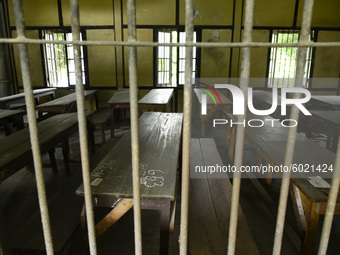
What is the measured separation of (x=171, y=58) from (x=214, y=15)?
1.60m

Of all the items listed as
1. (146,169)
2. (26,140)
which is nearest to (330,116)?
(146,169)

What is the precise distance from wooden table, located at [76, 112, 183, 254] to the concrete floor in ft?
1.19

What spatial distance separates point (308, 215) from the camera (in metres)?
1.66

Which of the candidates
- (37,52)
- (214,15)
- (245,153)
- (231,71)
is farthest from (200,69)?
(37,52)

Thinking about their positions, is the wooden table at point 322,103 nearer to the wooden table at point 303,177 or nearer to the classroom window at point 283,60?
the classroom window at point 283,60

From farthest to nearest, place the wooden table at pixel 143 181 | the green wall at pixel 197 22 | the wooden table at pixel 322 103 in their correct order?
the green wall at pixel 197 22
the wooden table at pixel 322 103
the wooden table at pixel 143 181

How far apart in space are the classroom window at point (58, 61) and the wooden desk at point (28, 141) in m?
4.09

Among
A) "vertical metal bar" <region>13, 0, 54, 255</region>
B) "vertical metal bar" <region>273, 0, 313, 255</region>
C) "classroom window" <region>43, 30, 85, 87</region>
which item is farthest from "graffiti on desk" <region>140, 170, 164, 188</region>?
"classroom window" <region>43, 30, 85, 87</region>

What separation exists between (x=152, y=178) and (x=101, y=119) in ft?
10.7

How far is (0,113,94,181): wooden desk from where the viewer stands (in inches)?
78.2

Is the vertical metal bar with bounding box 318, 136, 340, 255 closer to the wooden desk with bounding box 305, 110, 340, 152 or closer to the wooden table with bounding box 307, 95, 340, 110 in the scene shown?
the wooden desk with bounding box 305, 110, 340, 152

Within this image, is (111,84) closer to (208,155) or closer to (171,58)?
(171,58)

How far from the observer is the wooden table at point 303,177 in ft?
5.35

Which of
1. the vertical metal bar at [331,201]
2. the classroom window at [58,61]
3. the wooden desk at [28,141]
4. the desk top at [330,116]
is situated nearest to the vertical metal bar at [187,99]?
the vertical metal bar at [331,201]
